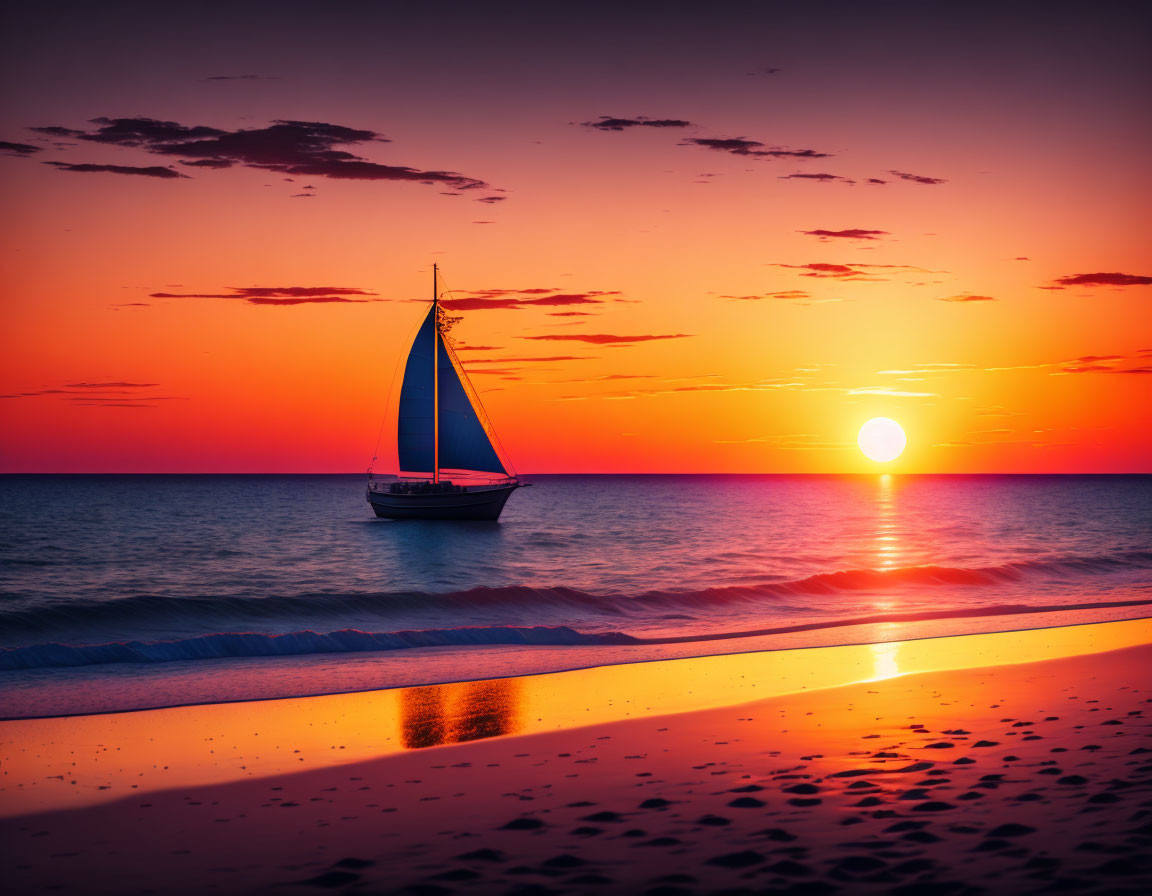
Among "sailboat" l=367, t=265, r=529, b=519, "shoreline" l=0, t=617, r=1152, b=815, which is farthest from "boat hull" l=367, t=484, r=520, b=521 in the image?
"shoreline" l=0, t=617, r=1152, b=815

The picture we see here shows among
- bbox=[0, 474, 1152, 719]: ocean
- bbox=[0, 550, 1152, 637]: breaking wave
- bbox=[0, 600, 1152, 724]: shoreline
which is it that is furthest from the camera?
bbox=[0, 550, 1152, 637]: breaking wave

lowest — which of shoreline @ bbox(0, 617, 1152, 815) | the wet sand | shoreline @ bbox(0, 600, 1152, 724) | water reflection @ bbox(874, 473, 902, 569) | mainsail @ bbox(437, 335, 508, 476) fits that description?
water reflection @ bbox(874, 473, 902, 569)

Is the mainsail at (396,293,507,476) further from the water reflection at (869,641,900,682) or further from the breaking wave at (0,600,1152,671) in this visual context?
the water reflection at (869,641,900,682)

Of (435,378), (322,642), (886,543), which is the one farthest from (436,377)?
(322,642)

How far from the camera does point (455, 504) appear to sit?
7906 centimetres

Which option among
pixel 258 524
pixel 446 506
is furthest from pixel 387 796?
pixel 258 524

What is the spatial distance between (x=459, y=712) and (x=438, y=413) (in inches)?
2392

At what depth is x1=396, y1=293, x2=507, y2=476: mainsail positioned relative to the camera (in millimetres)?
72125

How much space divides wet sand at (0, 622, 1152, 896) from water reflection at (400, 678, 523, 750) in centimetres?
7

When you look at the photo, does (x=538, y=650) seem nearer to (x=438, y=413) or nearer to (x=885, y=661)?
(x=885, y=661)

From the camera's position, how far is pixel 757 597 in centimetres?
3222

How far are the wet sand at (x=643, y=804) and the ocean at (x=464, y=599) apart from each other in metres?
4.81

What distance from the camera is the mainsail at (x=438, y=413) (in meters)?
72.1

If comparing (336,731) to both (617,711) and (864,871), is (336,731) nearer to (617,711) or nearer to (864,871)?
(617,711)
